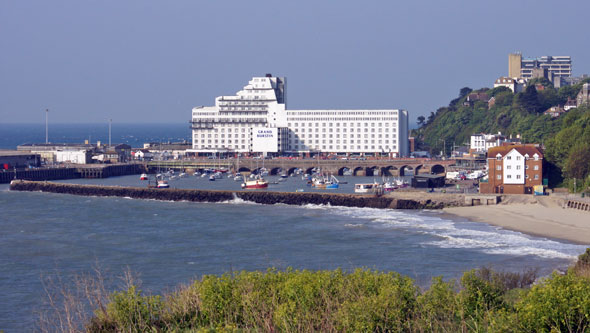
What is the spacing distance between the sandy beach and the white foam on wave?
122 centimetres

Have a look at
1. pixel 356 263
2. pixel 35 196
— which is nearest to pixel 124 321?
pixel 356 263

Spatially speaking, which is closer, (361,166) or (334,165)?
(361,166)

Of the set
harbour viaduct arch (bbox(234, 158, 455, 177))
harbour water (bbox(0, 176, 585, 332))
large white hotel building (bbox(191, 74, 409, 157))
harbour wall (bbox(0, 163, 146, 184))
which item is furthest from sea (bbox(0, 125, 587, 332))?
large white hotel building (bbox(191, 74, 409, 157))

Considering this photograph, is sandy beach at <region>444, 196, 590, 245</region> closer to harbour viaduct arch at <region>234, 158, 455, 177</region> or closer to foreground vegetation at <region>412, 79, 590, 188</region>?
foreground vegetation at <region>412, 79, 590, 188</region>

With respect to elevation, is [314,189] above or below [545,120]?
below

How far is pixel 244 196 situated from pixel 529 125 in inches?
1889

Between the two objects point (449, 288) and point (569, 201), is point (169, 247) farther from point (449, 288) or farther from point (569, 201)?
point (569, 201)

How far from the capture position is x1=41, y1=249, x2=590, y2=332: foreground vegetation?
591 inches

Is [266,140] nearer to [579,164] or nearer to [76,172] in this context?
[76,172]

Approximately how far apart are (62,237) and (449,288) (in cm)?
2754

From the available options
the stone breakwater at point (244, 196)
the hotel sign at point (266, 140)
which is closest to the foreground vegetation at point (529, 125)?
the stone breakwater at point (244, 196)

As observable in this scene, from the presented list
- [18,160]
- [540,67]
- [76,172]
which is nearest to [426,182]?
[76,172]

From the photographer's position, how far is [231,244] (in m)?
38.2

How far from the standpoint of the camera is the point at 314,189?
6894 centimetres
